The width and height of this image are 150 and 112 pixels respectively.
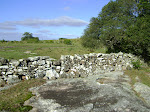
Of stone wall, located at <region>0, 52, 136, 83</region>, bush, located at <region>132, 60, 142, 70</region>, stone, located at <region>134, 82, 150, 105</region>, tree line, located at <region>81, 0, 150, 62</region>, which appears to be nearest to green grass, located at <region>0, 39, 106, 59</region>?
tree line, located at <region>81, 0, 150, 62</region>

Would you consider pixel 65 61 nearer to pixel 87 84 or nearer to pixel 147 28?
pixel 87 84

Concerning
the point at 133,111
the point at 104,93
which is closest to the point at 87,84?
the point at 104,93

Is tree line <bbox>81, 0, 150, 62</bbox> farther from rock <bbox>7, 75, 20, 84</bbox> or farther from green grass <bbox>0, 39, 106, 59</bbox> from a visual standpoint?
rock <bbox>7, 75, 20, 84</bbox>

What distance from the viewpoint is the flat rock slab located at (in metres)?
6.41

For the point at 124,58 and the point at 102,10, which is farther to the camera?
the point at 102,10

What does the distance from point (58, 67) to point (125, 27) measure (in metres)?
9.77

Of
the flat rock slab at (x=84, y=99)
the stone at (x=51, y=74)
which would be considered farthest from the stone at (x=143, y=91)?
the stone at (x=51, y=74)

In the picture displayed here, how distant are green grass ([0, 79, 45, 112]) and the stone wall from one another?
173 cm

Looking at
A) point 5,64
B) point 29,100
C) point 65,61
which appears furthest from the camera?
point 65,61

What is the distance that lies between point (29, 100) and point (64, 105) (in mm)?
1809

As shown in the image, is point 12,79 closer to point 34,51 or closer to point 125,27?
point 34,51

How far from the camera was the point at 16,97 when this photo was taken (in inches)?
293

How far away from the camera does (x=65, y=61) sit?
1268cm

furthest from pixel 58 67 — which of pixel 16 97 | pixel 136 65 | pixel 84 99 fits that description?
pixel 136 65
